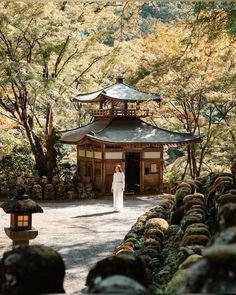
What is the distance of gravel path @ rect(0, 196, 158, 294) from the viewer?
10078 mm

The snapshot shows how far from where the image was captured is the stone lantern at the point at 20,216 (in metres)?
8.58

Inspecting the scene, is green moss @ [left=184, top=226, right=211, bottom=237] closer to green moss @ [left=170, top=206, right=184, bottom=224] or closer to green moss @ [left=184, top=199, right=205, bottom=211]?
green moss @ [left=184, top=199, right=205, bottom=211]

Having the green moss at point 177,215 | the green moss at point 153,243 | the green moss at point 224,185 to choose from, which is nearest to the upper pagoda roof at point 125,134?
the green moss at point 177,215

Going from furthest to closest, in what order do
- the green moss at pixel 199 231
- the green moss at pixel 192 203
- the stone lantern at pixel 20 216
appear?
the green moss at pixel 192 203 → the stone lantern at pixel 20 216 → the green moss at pixel 199 231

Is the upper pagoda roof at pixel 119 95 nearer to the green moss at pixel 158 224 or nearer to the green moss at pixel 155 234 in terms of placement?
the green moss at pixel 158 224

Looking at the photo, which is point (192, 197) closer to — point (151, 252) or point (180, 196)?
point (180, 196)

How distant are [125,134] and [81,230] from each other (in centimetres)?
898

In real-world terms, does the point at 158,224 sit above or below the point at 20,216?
below

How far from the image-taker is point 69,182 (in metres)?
20.9

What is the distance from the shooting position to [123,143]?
68.3ft

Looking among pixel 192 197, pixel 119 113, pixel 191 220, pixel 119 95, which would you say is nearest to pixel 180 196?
pixel 192 197

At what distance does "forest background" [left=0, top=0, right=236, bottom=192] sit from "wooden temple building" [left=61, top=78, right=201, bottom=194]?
115 centimetres

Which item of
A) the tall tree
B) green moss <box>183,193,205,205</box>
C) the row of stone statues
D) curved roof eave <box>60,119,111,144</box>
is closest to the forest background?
the tall tree

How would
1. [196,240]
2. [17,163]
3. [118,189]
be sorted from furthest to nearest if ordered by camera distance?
[17,163]
[118,189]
[196,240]
